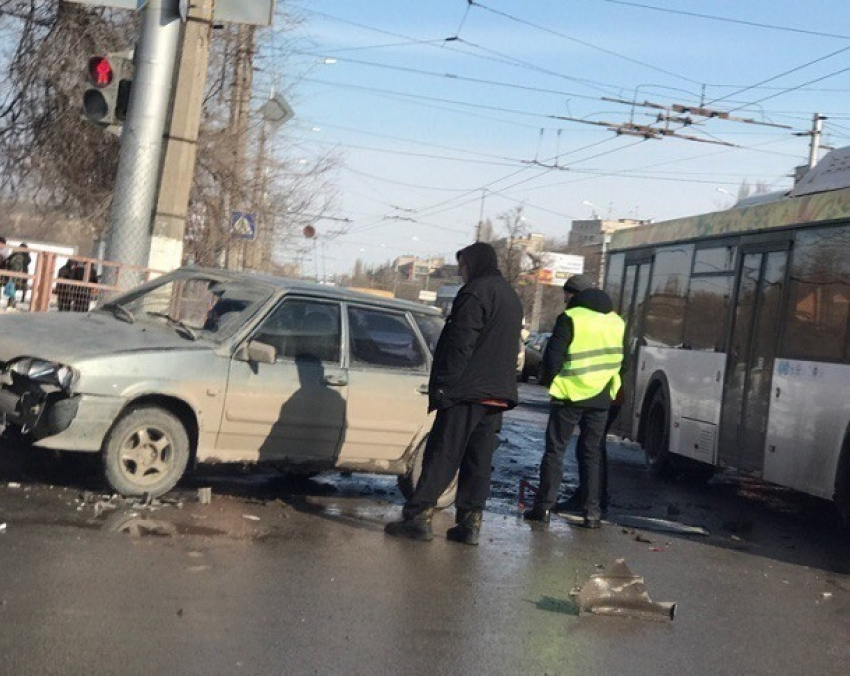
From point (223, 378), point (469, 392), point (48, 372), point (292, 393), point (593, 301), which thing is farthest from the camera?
point (593, 301)

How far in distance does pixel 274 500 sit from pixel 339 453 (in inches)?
23.4

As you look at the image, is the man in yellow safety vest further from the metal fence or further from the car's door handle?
the metal fence

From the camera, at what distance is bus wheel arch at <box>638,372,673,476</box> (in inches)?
568

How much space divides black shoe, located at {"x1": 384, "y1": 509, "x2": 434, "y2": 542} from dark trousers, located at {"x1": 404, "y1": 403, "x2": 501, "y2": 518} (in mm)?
35

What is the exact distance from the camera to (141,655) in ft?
16.1

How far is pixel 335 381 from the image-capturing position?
898 centimetres

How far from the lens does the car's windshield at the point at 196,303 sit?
29.0ft

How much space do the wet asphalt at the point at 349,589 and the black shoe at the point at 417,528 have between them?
0.09 meters

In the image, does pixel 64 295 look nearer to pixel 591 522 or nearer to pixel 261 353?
pixel 261 353

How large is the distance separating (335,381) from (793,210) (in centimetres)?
522

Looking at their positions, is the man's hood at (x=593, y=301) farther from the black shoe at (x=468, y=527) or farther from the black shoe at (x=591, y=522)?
the black shoe at (x=468, y=527)

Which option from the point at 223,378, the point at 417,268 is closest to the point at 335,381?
the point at 223,378

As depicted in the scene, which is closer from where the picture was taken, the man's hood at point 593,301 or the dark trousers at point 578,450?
the dark trousers at point 578,450

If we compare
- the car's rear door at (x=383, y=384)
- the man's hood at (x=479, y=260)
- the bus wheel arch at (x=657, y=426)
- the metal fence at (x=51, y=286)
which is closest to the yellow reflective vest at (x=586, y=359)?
the car's rear door at (x=383, y=384)
